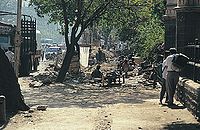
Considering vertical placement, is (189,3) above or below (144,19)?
below

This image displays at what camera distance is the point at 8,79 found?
11086mm

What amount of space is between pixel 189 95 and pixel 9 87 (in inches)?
173

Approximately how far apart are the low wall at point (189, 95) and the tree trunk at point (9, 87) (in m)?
4.19

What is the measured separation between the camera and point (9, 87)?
11086 mm

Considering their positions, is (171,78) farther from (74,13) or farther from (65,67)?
(74,13)

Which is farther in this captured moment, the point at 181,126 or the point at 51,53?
the point at 51,53

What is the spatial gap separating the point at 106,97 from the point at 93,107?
303 centimetres

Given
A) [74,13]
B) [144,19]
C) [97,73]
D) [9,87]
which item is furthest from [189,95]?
[144,19]

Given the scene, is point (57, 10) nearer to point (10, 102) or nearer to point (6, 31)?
point (6, 31)

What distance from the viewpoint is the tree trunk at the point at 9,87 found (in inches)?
435

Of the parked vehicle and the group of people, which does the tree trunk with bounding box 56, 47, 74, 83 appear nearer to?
the group of people

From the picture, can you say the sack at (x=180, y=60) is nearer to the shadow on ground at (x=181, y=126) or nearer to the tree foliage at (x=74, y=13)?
the shadow on ground at (x=181, y=126)

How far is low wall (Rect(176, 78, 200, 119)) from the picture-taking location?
386 inches

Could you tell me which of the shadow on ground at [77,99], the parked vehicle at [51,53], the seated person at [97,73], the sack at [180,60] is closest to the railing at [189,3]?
the sack at [180,60]
